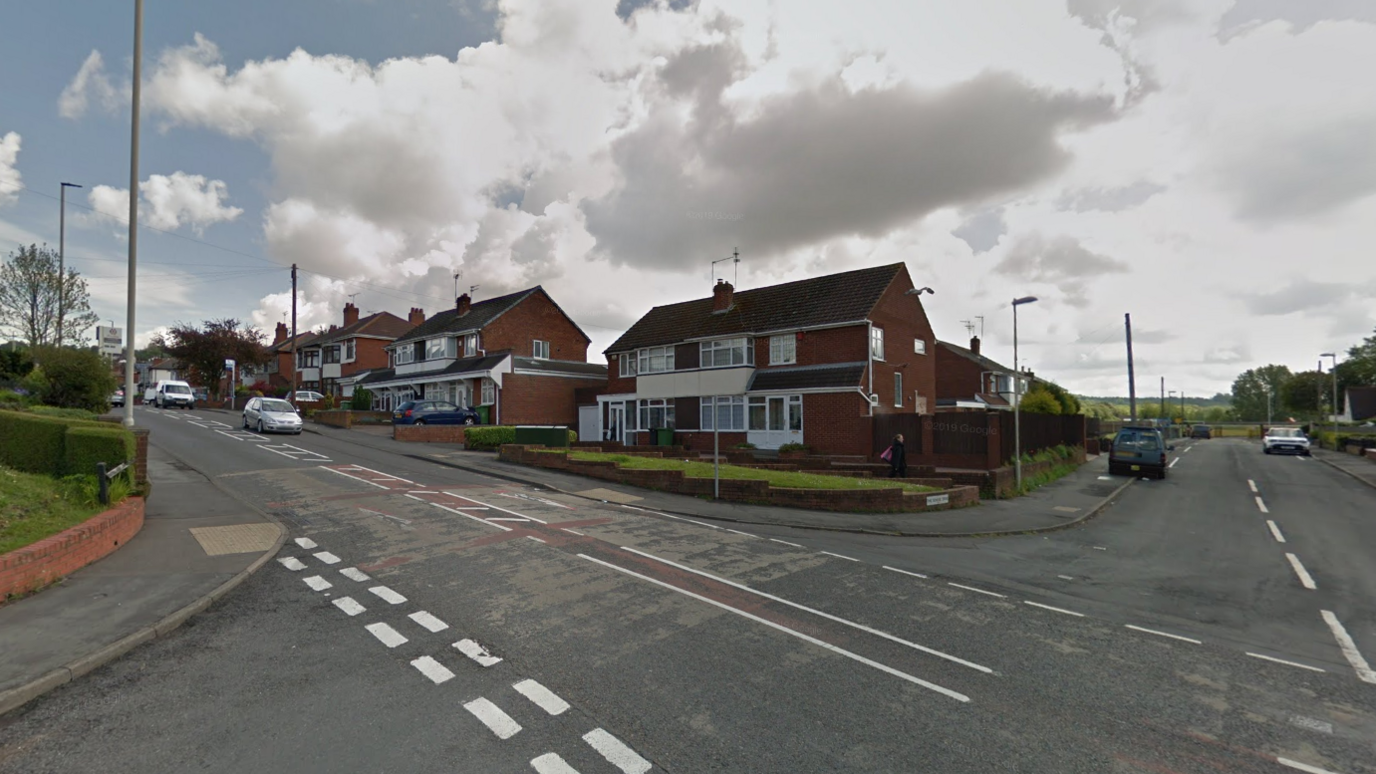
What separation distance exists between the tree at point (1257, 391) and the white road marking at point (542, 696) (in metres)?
148

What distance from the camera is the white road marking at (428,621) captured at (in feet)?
19.0

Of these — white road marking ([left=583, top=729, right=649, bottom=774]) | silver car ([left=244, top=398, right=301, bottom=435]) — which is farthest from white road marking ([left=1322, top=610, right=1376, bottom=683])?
silver car ([left=244, top=398, right=301, bottom=435])

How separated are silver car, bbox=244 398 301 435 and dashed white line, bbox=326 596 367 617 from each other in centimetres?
2359

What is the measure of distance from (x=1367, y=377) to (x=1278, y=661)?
344ft

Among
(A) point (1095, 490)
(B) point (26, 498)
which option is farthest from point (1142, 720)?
(A) point (1095, 490)

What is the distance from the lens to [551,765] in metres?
3.64

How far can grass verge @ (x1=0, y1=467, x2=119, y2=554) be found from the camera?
21.9 feet

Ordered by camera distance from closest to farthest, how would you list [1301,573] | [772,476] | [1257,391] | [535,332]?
[1301,573] < [772,476] < [535,332] < [1257,391]

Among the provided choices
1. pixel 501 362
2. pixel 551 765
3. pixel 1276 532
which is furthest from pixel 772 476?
pixel 501 362

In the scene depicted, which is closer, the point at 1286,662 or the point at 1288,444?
the point at 1286,662

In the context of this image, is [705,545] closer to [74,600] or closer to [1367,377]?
[74,600]

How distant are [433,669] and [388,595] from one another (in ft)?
7.26

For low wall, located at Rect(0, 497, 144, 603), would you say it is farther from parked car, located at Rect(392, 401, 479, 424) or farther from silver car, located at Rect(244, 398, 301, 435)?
parked car, located at Rect(392, 401, 479, 424)

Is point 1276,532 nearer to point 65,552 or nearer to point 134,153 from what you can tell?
point 65,552
